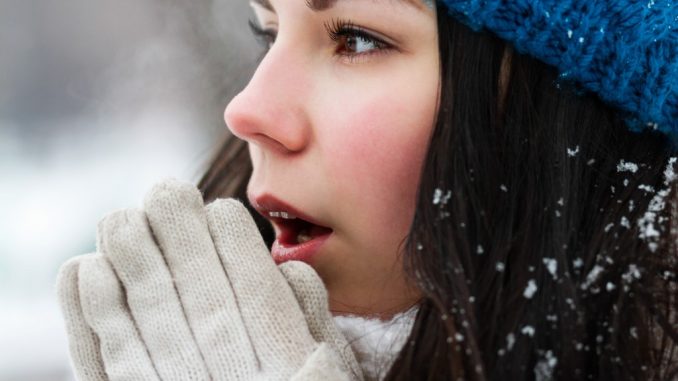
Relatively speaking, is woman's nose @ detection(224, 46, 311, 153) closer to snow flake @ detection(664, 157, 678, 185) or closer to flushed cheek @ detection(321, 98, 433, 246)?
flushed cheek @ detection(321, 98, 433, 246)

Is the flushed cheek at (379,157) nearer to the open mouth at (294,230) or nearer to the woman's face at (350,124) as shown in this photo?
the woman's face at (350,124)

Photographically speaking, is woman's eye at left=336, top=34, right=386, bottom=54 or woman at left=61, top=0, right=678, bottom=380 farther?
woman's eye at left=336, top=34, right=386, bottom=54

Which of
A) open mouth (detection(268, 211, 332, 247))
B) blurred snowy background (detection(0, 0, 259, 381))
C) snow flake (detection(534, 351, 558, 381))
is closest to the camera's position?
snow flake (detection(534, 351, 558, 381))

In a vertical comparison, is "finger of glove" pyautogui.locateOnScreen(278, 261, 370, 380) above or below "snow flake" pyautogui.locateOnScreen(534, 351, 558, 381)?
below

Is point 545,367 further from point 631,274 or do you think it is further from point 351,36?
point 351,36

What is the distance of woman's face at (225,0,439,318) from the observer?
47.4 inches

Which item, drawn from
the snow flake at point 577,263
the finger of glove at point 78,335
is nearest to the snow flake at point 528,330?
the snow flake at point 577,263

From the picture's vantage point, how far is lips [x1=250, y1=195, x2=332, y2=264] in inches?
49.3

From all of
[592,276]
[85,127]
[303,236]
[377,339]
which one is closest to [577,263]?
[592,276]

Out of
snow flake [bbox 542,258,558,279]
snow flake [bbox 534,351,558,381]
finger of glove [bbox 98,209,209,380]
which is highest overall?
snow flake [bbox 542,258,558,279]

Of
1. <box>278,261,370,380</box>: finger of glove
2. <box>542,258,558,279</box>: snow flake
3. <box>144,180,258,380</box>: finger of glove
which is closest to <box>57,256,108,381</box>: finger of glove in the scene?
<box>144,180,258,380</box>: finger of glove

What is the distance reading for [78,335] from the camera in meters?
1.19

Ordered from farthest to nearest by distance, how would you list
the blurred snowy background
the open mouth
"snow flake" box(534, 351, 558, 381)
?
the blurred snowy background < the open mouth < "snow flake" box(534, 351, 558, 381)

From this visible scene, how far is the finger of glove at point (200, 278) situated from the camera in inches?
43.9
